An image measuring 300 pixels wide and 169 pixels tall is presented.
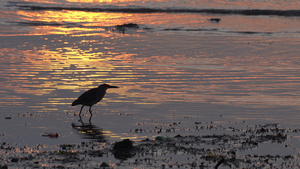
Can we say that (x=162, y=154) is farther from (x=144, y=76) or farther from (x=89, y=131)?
(x=144, y=76)

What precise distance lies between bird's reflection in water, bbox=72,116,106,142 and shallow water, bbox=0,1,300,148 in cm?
12

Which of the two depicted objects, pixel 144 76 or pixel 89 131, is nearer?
pixel 89 131

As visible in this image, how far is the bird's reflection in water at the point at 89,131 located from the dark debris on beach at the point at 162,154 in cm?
80

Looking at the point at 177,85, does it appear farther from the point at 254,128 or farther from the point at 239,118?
the point at 254,128

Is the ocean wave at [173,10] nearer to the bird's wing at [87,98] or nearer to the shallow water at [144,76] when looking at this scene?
the shallow water at [144,76]

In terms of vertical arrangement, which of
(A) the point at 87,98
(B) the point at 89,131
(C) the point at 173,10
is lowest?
(B) the point at 89,131

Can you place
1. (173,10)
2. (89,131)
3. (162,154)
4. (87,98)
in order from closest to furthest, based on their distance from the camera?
(162,154) < (89,131) < (87,98) < (173,10)

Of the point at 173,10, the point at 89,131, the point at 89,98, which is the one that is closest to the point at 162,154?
the point at 89,131

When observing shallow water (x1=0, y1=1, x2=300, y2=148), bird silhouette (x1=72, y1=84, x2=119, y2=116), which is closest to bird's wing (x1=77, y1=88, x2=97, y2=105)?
bird silhouette (x1=72, y1=84, x2=119, y2=116)

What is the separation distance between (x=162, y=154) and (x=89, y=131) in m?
3.06

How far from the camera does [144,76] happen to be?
22.4 meters

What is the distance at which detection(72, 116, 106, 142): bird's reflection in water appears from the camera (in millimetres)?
13580

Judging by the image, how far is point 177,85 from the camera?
20516mm

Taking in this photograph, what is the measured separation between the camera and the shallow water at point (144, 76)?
1538 centimetres
